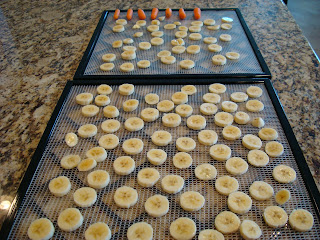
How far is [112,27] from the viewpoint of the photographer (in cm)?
191

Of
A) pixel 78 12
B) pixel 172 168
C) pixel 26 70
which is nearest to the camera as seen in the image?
pixel 172 168

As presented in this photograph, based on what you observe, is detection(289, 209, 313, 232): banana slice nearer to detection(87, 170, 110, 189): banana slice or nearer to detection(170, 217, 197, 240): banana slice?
detection(170, 217, 197, 240): banana slice

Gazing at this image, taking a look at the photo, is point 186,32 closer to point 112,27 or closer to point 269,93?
point 112,27

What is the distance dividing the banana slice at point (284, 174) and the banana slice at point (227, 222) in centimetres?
23

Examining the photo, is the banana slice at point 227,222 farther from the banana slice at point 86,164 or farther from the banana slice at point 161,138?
the banana slice at point 86,164

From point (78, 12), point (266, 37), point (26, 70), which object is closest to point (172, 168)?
point (26, 70)

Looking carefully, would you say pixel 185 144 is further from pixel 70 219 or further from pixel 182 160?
pixel 70 219

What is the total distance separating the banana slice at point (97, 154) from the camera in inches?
41.6

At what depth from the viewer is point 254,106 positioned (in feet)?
4.12

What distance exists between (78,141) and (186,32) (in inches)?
41.4

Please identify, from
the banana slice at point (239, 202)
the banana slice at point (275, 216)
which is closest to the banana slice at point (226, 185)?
the banana slice at point (239, 202)

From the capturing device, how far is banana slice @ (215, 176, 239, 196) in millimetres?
941

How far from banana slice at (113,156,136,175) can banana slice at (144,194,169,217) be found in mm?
142

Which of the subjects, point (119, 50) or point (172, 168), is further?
point (119, 50)
